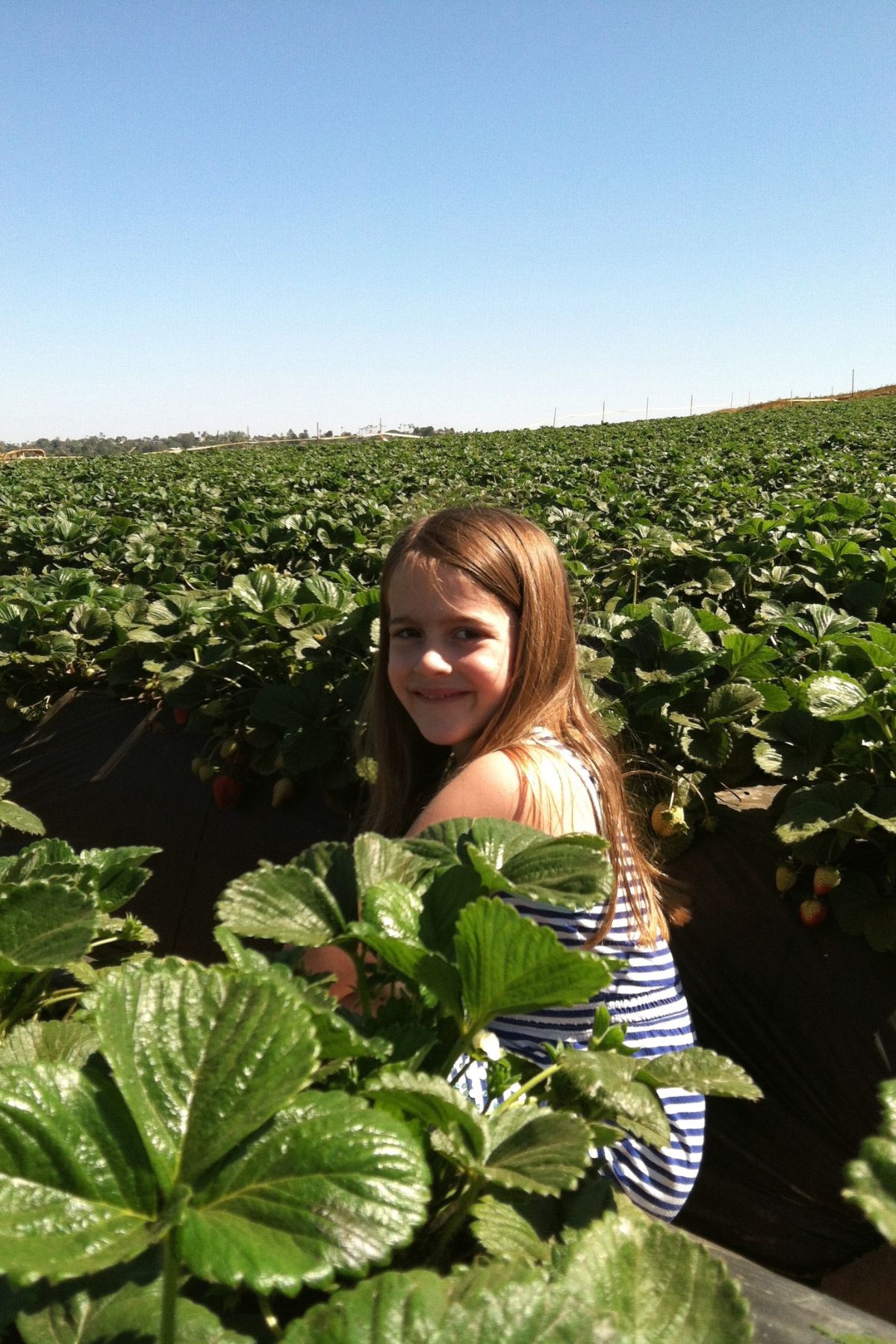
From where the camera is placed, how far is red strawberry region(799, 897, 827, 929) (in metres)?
2.43

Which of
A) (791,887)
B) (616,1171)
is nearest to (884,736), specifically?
(791,887)

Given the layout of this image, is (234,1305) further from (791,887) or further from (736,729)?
(736,729)

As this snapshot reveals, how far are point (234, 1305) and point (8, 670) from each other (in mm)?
4016

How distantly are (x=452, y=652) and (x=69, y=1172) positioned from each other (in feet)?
5.08

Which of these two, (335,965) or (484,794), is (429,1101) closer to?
(335,965)

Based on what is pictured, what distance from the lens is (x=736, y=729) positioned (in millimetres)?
2824

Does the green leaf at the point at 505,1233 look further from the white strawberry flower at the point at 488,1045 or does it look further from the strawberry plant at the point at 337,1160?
the white strawberry flower at the point at 488,1045

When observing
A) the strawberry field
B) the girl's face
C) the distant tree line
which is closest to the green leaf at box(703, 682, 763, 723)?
the strawberry field

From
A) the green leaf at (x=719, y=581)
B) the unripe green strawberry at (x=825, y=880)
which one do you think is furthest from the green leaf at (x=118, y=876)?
the green leaf at (x=719, y=581)

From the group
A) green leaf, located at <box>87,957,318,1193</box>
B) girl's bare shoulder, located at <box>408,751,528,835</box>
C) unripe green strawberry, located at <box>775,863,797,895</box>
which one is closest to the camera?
green leaf, located at <box>87,957,318,1193</box>

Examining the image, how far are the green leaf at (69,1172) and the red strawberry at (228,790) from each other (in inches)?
113

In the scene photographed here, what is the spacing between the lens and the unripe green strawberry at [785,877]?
250cm

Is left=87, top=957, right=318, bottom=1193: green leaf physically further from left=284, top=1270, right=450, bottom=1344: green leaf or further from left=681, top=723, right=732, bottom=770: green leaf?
left=681, top=723, right=732, bottom=770: green leaf

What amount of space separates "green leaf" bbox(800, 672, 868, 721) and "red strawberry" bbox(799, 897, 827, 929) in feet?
1.59
